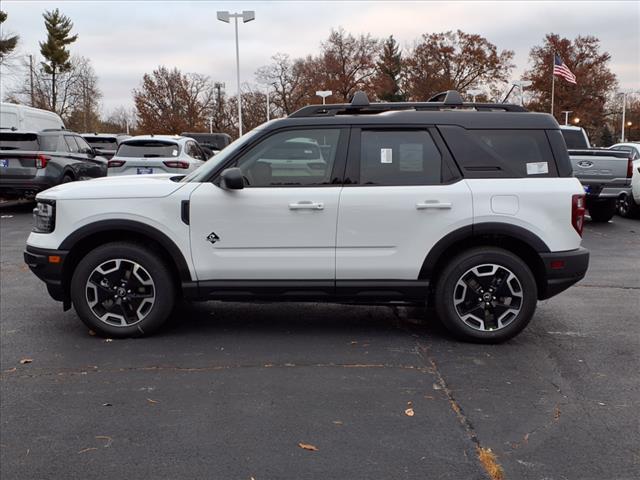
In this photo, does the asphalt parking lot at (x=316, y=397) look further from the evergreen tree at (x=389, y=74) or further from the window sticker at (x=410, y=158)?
the evergreen tree at (x=389, y=74)

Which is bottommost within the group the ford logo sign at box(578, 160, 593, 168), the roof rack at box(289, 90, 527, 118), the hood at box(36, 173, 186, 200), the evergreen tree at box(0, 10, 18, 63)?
the hood at box(36, 173, 186, 200)

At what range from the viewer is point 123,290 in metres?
5.09

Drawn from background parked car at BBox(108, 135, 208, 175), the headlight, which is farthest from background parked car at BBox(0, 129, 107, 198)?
the headlight

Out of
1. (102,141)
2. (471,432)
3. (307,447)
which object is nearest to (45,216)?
(307,447)

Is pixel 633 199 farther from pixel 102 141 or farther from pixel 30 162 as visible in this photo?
pixel 102 141

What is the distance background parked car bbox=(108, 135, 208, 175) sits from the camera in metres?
12.4

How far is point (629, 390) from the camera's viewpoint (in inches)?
161

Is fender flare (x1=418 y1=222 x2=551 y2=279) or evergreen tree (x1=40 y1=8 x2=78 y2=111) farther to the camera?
evergreen tree (x1=40 y1=8 x2=78 y2=111)

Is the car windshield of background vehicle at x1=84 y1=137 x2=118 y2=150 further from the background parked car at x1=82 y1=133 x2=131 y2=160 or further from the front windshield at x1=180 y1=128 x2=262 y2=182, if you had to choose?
the front windshield at x1=180 y1=128 x2=262 y2=182

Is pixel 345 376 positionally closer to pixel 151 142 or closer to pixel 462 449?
pixel 462 449

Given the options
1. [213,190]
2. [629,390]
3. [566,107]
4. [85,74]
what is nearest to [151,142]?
[213,190]

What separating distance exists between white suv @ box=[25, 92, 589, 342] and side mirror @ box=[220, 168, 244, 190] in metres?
0.02

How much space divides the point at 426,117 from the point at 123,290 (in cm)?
284

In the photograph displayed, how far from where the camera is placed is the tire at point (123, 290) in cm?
503
